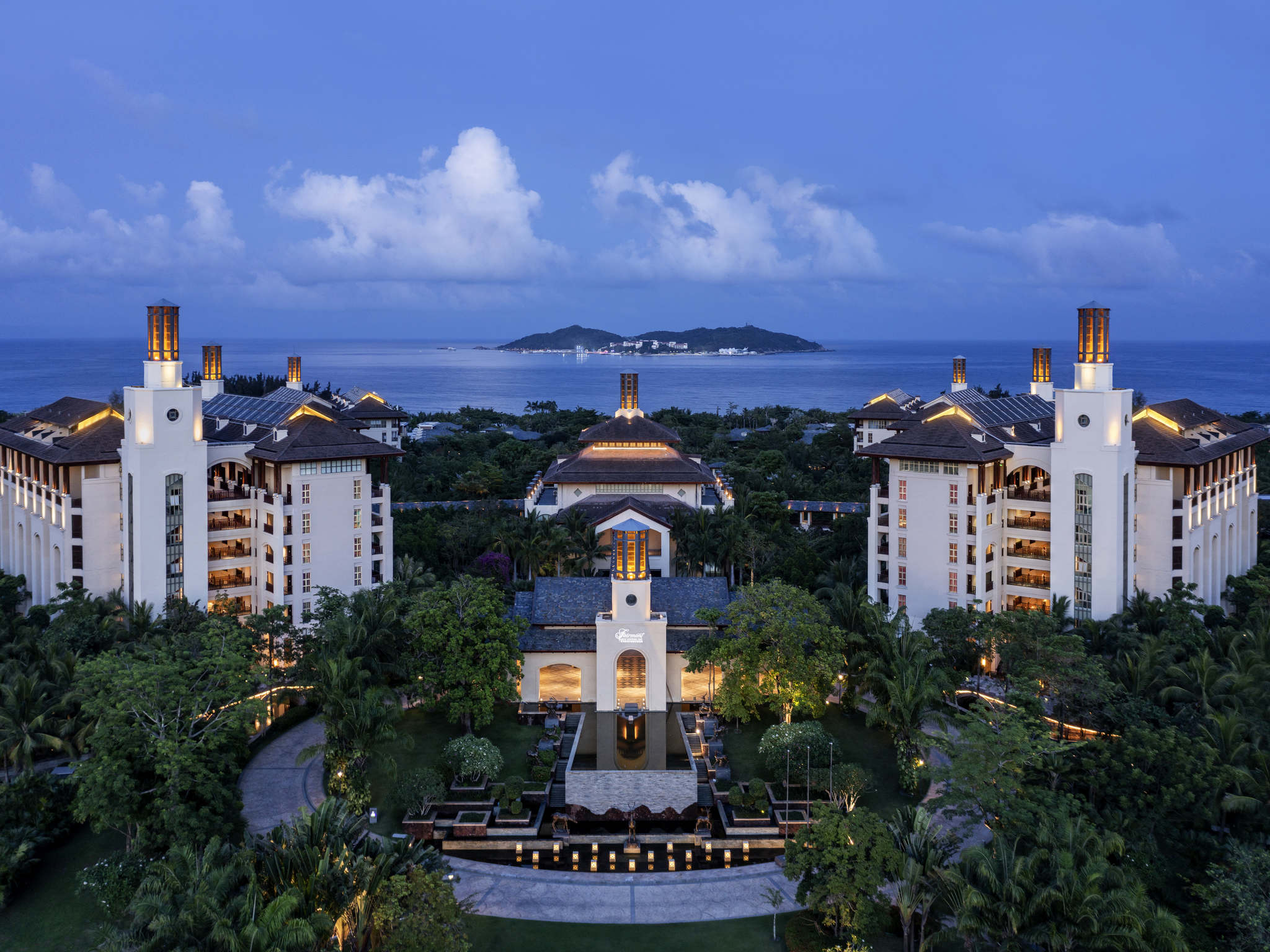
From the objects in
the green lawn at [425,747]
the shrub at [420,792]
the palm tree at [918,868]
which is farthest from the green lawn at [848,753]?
the shrub at [420,792]

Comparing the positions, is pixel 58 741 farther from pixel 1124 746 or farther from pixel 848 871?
pixel 1124 746

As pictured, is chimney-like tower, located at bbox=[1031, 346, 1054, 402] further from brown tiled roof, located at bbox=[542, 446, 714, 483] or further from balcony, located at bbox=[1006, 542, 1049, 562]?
brown tiled roof, located at bbox=[542, 446, 714, 483]

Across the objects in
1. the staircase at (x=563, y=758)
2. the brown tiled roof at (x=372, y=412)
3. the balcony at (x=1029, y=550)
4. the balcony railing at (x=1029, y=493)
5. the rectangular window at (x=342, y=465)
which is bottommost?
the staircase at (x=563, y=758)

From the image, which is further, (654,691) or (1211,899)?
(654,691)

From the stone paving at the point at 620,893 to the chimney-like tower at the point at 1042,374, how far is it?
41.4m

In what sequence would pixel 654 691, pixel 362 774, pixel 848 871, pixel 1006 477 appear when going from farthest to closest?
pixel 1006 477, pixel 654 691, pixel 362 774, pixel 848 871

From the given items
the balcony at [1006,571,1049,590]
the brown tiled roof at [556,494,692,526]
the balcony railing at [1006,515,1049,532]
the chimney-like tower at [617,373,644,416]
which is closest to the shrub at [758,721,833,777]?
the balcony at [1006,571,1049,590]

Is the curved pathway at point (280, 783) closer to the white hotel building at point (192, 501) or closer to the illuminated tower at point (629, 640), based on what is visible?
the white hotel building at point (192, 501)

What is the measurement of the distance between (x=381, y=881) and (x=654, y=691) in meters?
17.6

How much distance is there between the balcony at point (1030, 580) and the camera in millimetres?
44688

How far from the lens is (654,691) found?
39.3 m

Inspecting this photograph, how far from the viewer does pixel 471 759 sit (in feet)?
105

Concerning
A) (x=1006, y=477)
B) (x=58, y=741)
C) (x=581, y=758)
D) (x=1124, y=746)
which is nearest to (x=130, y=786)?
(x=58, y=741)

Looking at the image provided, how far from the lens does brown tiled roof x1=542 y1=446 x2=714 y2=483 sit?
2429 inches
